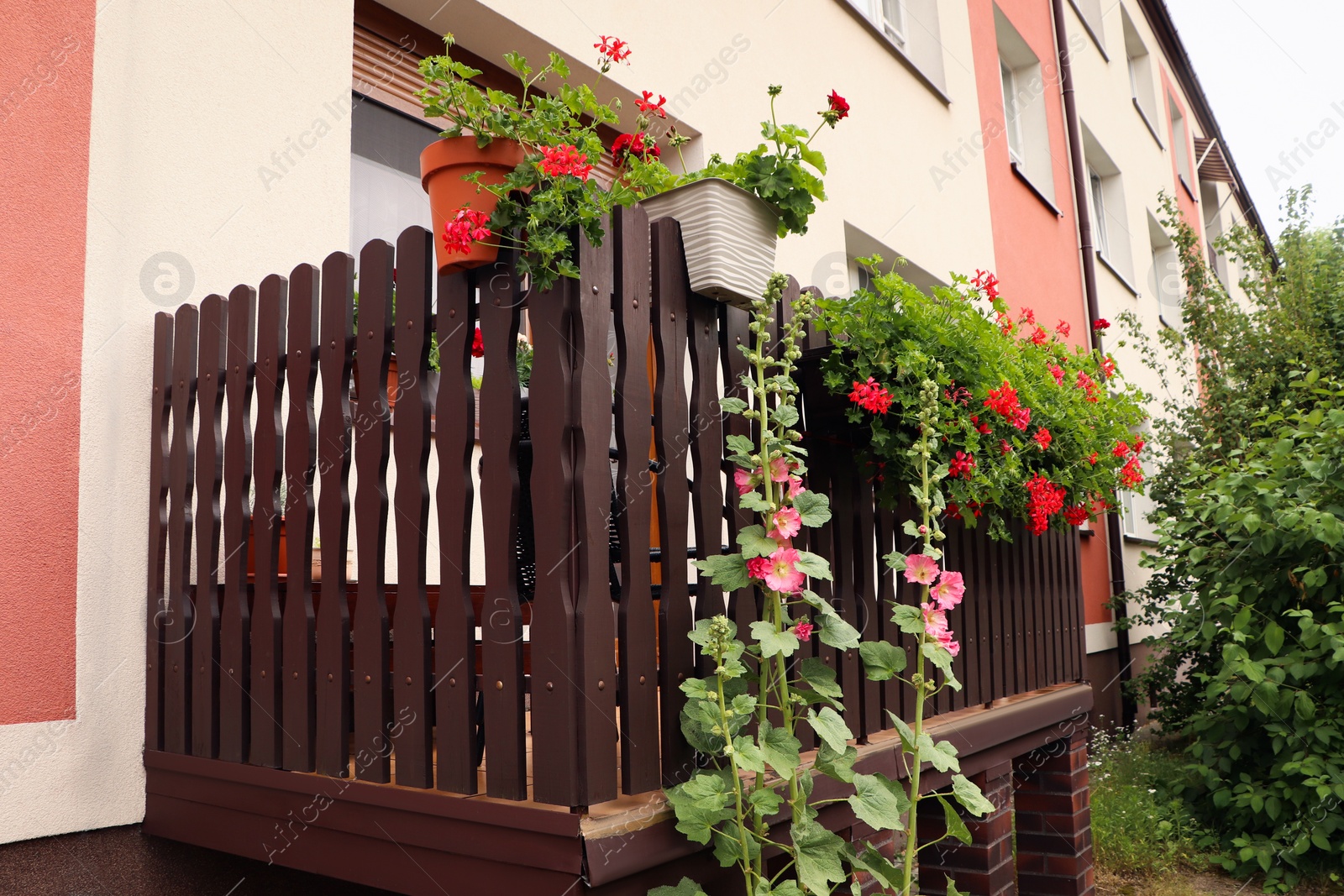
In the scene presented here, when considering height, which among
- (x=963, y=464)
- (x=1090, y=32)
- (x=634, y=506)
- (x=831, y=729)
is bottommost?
(x=831, y=729)

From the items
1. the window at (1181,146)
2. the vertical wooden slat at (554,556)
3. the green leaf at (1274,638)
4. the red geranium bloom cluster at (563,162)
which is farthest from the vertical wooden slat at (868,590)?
the window at (1181,146)

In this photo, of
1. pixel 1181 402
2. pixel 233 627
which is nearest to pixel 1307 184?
pixel 1181 402

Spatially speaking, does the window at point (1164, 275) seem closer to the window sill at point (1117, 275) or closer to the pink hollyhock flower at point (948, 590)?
the window sill at point (1117, 275)

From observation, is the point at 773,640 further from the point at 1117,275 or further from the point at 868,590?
the point at 1117,275

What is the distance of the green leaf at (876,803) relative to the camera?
2.08 meters

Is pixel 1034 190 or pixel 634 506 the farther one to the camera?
pixel 1034 190

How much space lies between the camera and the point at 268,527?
247 cm

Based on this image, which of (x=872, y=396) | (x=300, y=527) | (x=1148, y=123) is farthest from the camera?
(x=1148, y=123)

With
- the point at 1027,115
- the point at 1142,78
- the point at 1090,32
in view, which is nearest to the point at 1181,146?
the point at 1142,78

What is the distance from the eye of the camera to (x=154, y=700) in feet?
8.78

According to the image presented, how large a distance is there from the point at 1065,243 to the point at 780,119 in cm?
536

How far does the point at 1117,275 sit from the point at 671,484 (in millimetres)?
10686

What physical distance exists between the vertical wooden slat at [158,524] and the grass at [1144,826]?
15.4 ft

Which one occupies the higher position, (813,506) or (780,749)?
(813,506)
